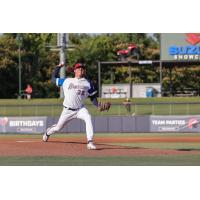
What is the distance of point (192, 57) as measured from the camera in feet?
160

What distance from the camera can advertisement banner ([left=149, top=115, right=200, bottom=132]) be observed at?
91.1 feet

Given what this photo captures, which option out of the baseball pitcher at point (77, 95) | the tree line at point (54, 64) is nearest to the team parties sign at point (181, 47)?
the tree line at point (54, 64)

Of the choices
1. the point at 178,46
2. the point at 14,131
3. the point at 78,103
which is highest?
the point at 178,46

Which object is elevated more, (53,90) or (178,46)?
(178,46)

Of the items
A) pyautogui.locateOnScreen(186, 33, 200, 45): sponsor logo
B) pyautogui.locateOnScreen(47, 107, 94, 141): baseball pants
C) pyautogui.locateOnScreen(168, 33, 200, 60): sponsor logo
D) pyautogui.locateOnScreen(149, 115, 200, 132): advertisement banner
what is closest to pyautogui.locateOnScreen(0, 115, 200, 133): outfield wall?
pyautogui.locateOnScreen(149, 115, 200, 132): advertisement banner

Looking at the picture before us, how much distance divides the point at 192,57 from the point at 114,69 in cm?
1564

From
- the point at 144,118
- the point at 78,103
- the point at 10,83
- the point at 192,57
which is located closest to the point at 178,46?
the point at 192,57

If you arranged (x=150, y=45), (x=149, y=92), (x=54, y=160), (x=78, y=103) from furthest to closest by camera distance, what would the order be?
(x=150, y=45) → (x=149, y=92) → (x=78, y=103) → (x=54, y=160)

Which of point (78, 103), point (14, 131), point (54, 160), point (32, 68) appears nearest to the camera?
point (54, 160)

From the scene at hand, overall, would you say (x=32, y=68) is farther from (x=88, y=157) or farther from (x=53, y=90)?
(x=88, y=157)

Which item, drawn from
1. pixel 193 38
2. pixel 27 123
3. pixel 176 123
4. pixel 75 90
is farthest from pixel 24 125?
pixel 193 38

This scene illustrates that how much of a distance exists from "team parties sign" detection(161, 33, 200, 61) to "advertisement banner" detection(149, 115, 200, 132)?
20952 mm

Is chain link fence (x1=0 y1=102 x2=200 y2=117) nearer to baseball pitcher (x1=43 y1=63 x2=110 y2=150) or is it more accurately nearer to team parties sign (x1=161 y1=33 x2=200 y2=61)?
team parties sign (x1=161 y1=33 x2=200 y2=61)

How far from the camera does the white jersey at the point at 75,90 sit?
13.5 m
